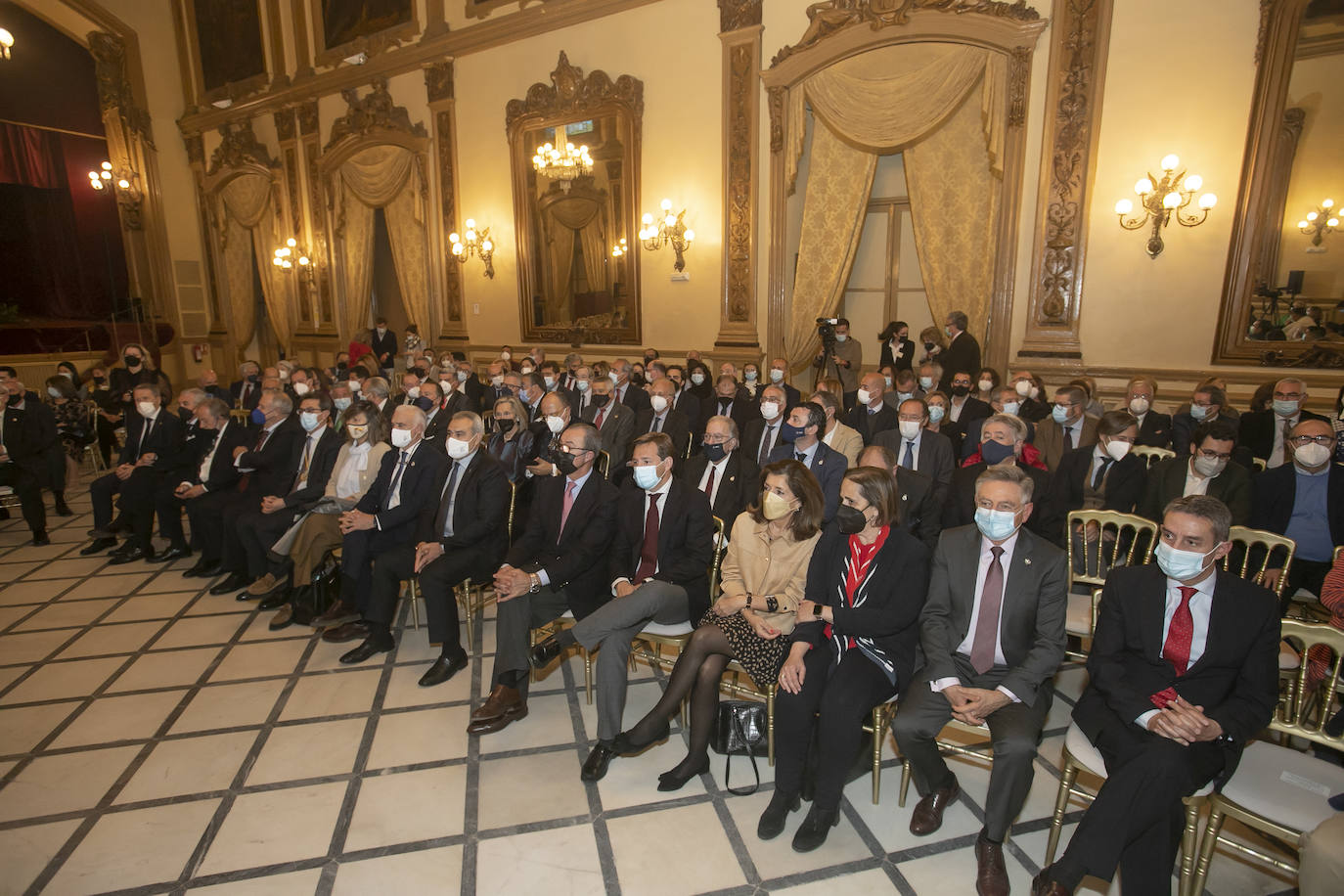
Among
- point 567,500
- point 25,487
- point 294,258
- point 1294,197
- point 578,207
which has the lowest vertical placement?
point 25,487

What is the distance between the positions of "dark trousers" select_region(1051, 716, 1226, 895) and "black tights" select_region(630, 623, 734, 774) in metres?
1.38

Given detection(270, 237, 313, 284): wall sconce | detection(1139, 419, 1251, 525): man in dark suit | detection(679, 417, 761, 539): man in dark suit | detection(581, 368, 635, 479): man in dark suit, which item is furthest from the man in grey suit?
detection(270, 237, 313, 284): wall sconce

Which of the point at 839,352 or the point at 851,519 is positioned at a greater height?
the point at 839,352

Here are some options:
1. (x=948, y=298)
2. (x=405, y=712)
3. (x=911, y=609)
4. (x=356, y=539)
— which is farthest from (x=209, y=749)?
(x=948, y=298)

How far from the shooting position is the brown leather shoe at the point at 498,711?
3.46 metres

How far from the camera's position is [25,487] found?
622 centimetres

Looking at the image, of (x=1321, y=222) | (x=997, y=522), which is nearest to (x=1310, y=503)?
(x=997, y=522)

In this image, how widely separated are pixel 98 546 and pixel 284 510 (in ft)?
8.26

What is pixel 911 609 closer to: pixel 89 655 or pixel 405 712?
pixel 405 712

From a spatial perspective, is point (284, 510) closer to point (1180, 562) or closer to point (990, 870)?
point (990, 870)

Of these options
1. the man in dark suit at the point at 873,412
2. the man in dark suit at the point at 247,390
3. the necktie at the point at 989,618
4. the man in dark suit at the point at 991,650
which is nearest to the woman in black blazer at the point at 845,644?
the man in dark suit at the point at 991,650

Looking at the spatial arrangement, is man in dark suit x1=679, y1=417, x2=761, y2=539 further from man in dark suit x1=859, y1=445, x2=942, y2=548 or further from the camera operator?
the camera operator

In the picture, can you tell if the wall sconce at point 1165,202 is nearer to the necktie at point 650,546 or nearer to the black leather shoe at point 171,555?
the necktie at point 650,546

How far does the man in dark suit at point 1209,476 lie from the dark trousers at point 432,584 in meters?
4.07
